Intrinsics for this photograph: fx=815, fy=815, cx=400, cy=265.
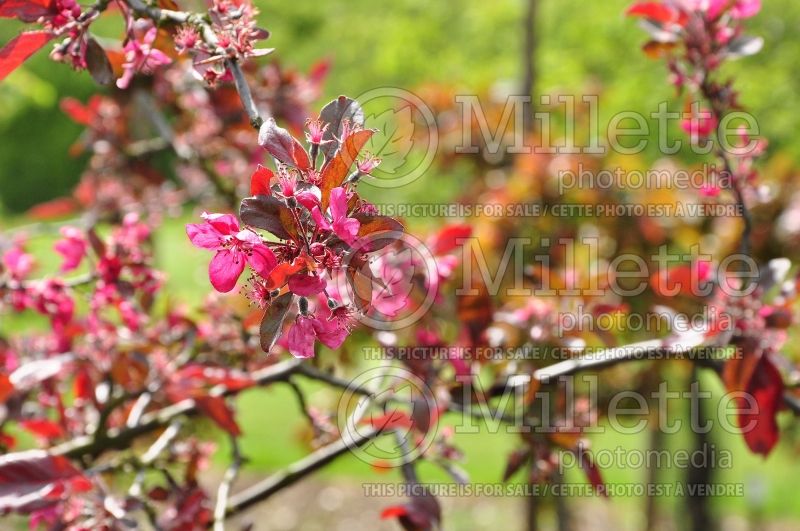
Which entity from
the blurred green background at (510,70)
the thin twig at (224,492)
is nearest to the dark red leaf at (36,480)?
the thin twig at (224,492)

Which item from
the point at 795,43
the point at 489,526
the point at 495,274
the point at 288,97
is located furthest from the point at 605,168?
the point at 489,526

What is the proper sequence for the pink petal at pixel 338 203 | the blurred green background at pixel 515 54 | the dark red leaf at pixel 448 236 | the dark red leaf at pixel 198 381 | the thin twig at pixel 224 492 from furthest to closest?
1. the blurred green background at pixel 515 54
2. the dark red leaf at pixel 448 236
3. the dark red leaf at pixel 198 381
4. the thin twig at pixel 224 492
5. the pink petal at pixel 338 203

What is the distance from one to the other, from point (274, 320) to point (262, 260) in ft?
0.15

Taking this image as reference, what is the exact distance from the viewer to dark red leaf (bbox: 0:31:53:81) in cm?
71

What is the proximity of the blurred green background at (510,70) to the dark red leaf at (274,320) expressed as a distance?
1.49m

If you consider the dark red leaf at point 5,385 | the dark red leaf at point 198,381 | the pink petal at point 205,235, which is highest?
the pink petal at point 205,235

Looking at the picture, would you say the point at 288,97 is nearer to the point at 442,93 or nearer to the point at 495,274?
the point at 495,274

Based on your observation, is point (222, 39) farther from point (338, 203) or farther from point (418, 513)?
point (418, 513)

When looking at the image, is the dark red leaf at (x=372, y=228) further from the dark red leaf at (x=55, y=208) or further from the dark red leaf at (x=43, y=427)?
the dark red leaf at (x=55, y=208)

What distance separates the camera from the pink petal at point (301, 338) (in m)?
0.60

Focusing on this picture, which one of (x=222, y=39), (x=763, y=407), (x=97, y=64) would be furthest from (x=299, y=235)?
(x=763, y=407)

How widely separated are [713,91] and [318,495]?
3.86m

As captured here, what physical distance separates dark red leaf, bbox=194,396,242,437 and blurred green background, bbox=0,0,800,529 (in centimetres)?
114

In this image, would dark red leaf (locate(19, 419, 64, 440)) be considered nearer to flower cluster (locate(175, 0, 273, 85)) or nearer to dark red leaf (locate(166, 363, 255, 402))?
dark red leaf (locate(166, 363, 255, 402))
